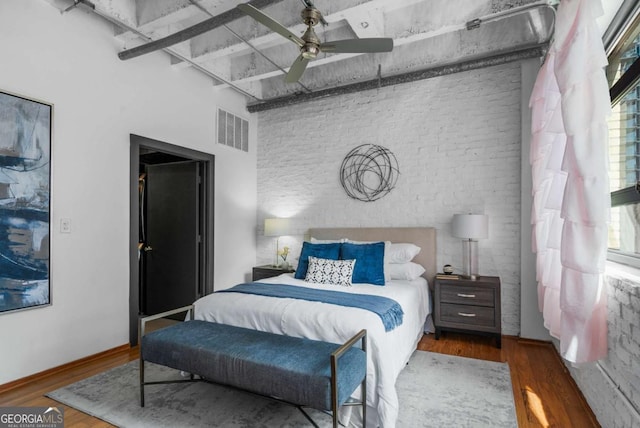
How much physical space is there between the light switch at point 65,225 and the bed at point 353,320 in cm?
132

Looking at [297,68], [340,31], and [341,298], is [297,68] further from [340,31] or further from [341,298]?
[341,298]

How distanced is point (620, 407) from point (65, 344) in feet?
12.9

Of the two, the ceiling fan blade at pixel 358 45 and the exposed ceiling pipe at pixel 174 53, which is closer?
the ceiling fan blade at pixel 358 45

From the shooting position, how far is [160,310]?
15.3 feet

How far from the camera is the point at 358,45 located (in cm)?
234

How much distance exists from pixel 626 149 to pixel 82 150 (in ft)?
13.7

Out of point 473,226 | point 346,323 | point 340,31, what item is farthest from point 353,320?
point 340,31

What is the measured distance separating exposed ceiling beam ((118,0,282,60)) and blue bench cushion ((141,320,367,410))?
2345mm

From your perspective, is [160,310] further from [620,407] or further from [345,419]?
[620,407]

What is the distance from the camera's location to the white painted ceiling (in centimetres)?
292

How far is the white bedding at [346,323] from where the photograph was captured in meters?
2.08

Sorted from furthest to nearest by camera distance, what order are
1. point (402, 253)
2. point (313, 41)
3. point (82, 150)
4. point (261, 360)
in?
1. point (402, 253)
2. point (82, 150)
3. point (313, 41)
4. point (261, 360)

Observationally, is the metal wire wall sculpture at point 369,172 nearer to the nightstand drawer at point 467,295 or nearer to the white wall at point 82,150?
the nightstand drawer at point 467,295

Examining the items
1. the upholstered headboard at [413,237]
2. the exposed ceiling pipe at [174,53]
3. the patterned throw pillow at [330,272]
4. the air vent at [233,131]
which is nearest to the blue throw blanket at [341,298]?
the patterned throw pillow at [330,272]
